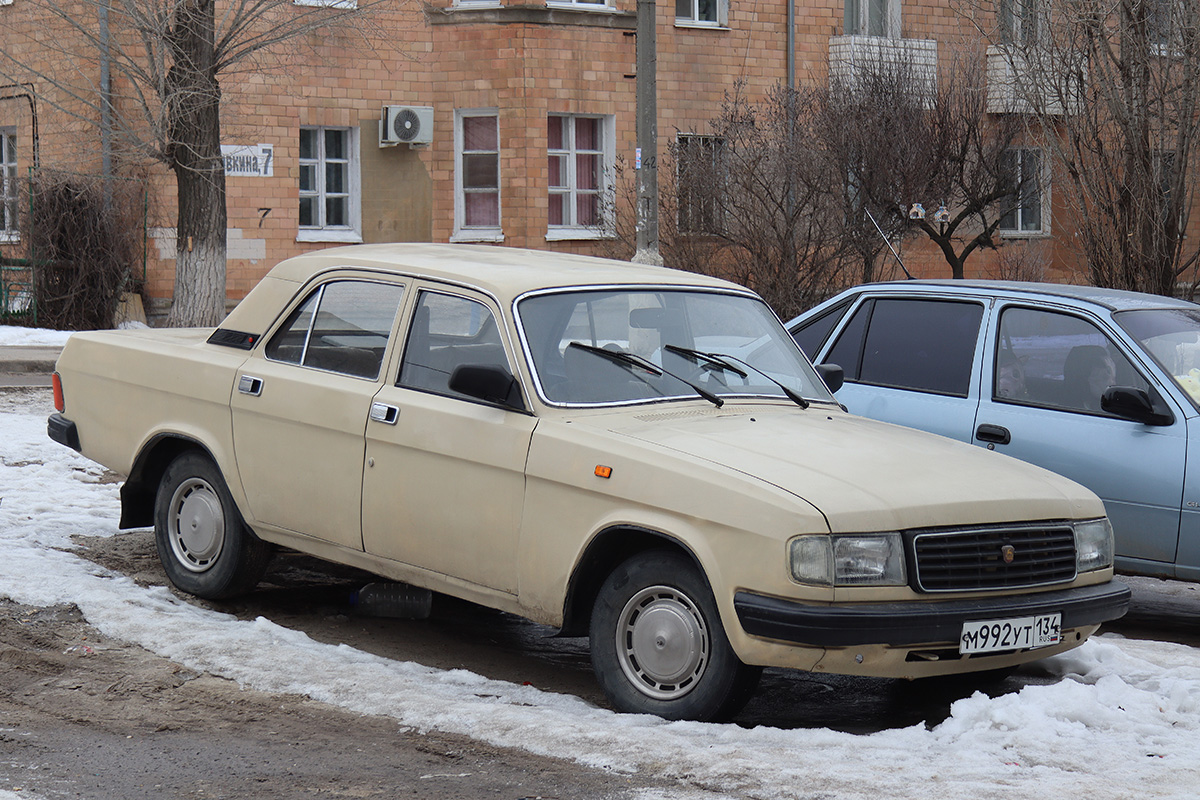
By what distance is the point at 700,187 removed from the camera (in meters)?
20.2

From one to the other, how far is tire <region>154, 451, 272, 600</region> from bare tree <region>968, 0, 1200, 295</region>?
29.9 feet

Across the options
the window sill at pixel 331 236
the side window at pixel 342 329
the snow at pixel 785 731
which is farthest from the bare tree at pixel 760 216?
the snow at pixel 785 731

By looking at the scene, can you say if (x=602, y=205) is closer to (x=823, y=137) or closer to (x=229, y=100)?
(x=823, y=137)

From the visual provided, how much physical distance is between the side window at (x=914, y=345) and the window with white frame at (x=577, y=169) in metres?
17.5

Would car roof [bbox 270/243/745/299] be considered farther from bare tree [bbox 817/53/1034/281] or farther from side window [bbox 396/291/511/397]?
bare tree [bbox 817/53/1034/281]

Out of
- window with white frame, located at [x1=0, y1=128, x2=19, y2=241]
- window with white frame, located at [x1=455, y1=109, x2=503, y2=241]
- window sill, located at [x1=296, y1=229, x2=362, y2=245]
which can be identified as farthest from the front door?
window with white frame, located at [x1=455, y1=109, x2=503, y2=241]

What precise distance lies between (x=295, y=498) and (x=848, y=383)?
3322 millimetres

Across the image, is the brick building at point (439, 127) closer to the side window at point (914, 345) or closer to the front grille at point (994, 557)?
the side window at point (914, 345)

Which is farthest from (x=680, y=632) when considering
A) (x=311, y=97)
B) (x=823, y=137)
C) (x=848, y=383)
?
(x=311, y=97)

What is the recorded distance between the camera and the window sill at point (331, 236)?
81.0 feet

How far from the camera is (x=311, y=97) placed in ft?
80.5

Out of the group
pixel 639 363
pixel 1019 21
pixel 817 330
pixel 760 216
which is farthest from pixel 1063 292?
Answer: pixel 760 216

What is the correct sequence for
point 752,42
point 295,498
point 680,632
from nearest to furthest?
1. point 680,632
2. point 295,498
3. point 752,42

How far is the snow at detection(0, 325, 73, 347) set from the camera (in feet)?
67.1
